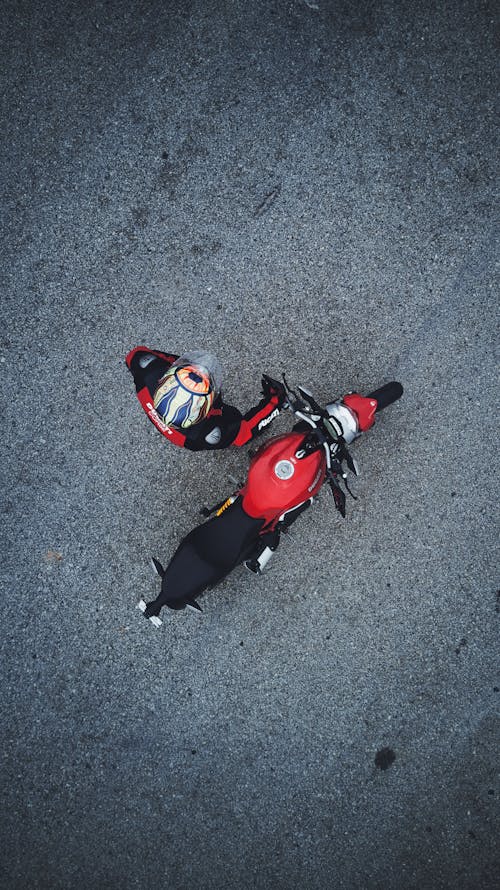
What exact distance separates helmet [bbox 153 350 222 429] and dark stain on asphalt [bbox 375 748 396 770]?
2.70 meters

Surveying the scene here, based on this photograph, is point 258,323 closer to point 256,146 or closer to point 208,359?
point 208,359

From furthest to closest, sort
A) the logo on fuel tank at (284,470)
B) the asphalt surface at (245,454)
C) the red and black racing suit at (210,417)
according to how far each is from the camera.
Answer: the asphalt surface at (245,454), the red and black racing suit at (210,417), the logo on fuel tank at (284,470)

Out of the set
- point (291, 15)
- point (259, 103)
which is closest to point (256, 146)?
point (259, 103)

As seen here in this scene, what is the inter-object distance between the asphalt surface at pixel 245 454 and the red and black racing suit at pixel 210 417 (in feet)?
Result: 1.90

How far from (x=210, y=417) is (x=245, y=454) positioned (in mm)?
738

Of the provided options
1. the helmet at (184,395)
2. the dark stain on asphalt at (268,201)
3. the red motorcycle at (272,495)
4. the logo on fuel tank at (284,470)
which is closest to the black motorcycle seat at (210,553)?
the red motorcycle at (272,495)

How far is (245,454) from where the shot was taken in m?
3.73

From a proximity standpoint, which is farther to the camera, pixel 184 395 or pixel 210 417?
pixel 210 417

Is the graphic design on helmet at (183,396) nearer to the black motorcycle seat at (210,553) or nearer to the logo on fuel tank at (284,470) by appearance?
the logo on fuel tank at (284,470)

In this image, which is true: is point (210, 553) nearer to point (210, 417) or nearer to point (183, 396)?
point (210, 417)

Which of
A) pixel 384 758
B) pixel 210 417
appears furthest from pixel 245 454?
pixel 384 758

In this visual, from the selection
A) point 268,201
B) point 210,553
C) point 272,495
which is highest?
point 268,201

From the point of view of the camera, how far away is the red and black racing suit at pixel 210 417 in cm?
295

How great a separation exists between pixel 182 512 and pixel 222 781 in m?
1.89
